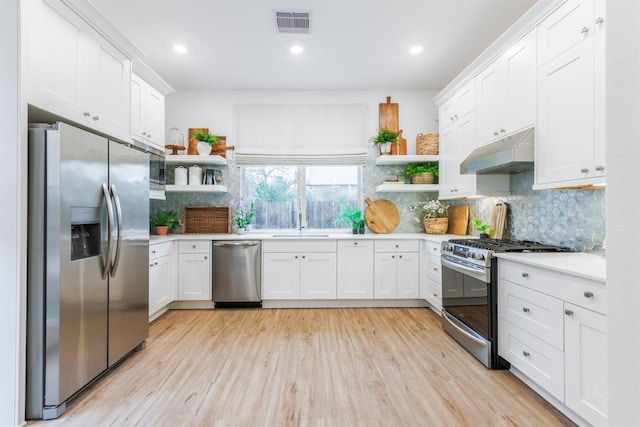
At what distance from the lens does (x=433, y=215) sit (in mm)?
4336

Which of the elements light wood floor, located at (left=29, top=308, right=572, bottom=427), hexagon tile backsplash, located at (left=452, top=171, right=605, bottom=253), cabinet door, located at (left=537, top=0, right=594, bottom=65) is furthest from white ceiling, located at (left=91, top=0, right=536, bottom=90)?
light wood floor, located at (left=29, top=308, right=572, bottom=427)

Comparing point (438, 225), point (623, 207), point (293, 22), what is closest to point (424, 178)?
point (438, 225)

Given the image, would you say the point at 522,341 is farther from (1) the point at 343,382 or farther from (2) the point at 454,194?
(2) the point at 454,194

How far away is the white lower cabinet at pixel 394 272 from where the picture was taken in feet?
12.8

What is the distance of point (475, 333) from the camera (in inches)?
101

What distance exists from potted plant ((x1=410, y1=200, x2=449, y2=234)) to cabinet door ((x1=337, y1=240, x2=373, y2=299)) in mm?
880

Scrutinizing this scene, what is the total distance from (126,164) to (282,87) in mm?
2487

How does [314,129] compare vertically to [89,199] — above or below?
above

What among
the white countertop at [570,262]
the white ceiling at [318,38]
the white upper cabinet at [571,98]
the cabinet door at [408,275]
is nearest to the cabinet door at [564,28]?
the white upper cabinet at [571,98]

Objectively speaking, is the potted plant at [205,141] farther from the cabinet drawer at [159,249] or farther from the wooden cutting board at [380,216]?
the wooden cutting board at [380,216]

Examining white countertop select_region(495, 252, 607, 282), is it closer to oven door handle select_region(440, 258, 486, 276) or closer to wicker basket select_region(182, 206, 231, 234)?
oven door handle select_region(440, 258, 486, 276)

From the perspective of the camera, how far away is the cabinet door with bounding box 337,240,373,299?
389 centimetres

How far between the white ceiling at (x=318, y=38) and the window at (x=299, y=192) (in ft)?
3.73

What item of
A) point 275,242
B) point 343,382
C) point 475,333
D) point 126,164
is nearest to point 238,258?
point 275,242
